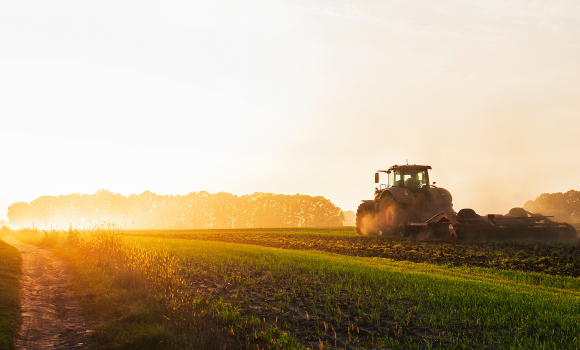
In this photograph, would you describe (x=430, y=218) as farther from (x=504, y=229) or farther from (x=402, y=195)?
(x=504, y=229)

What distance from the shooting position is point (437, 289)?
28.8 ft

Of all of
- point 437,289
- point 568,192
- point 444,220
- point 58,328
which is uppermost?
point 568,192

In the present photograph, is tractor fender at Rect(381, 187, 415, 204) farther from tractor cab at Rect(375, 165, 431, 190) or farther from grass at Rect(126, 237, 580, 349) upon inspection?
grass at Rect(126, 237, 580, 349)

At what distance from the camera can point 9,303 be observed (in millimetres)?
8727

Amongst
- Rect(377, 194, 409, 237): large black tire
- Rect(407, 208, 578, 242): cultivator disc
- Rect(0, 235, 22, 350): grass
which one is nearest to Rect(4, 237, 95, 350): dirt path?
Rect(0, 235, 22, 350): grass

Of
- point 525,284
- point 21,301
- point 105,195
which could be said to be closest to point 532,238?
point 525,284

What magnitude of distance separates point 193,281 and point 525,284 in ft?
29.4

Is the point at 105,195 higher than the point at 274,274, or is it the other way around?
the point at 105,195

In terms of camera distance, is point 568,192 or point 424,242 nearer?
point 424,242

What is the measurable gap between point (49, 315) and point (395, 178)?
1926cm

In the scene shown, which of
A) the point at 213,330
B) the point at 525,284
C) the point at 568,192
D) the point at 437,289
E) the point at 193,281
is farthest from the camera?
the point at 568,192

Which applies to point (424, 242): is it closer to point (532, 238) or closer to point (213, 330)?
point (532, 238)

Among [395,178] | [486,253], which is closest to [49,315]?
[486,253]

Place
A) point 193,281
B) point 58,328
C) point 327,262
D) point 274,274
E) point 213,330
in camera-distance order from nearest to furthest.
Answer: point 213,330
point 58,328
point 193,281
point 274,274
point 327,262
